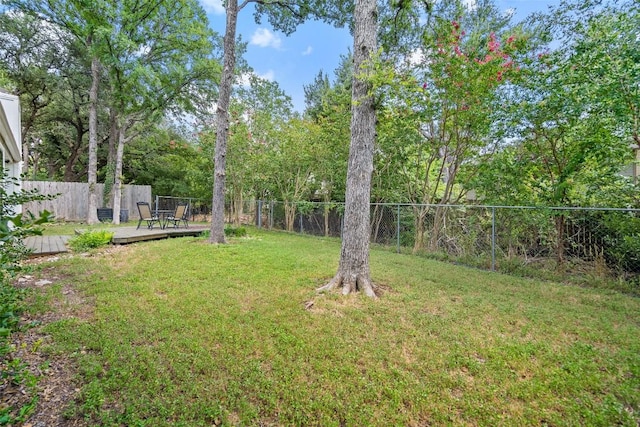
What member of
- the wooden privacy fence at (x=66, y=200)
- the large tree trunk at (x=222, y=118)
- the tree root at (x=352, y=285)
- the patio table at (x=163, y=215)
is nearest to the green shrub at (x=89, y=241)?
the large tree trunk at (x=222, y=118)

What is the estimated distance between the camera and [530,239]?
5.46 metres

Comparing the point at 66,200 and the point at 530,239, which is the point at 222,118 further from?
the point at 66,200

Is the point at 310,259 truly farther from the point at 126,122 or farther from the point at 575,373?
the point at 126,122

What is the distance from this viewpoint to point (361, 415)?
173cm

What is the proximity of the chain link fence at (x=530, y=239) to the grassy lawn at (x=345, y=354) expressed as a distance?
2.73 ft

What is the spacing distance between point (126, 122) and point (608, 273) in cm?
1560

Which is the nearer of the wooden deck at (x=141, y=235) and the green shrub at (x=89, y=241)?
the green shrub at (x=89, y=241)

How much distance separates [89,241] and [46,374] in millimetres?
5001

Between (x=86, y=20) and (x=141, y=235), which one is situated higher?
(x=86, y=20)

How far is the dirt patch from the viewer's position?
1657 millimetres

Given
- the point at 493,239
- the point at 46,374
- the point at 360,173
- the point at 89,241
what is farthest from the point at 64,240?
the point at 493,239

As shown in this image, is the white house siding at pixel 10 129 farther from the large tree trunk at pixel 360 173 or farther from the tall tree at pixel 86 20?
the large tree trunk at pixel 360 173

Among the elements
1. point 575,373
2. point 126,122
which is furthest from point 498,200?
point 126,122

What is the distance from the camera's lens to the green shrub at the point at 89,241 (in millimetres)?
5855
